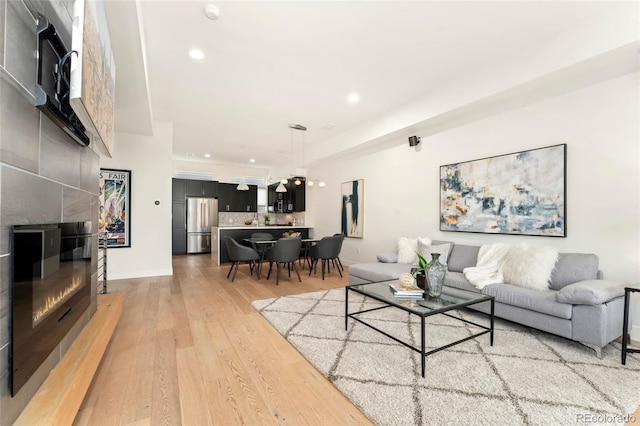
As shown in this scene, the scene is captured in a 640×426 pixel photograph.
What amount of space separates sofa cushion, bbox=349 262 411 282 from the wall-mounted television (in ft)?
11.1

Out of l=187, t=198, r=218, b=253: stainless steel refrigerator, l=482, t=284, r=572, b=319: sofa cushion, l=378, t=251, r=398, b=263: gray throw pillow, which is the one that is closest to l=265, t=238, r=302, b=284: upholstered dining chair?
l=378, t=251, r=398, b=263: gray throw pillow

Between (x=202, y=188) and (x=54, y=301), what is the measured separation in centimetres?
739

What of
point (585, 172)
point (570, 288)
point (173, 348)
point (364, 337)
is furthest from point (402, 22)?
point (173, 348)

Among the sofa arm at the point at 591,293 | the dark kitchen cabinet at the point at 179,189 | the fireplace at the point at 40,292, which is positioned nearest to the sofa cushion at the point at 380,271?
the sofa arm at the point at 591,293

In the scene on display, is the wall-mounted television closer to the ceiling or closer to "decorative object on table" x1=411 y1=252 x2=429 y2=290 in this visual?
the ceiling

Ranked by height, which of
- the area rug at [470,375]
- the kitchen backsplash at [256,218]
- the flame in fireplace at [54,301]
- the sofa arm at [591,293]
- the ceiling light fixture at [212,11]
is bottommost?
the area rug at [470,375]

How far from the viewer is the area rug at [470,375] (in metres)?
1.62

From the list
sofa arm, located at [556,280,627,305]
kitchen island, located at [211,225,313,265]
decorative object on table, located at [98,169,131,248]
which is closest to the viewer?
sofa arm, located at [556,280,627,305]

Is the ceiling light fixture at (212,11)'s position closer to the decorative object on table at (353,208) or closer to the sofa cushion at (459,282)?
the sofa cushion at (459,282)

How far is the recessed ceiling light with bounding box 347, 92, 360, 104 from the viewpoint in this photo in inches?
163

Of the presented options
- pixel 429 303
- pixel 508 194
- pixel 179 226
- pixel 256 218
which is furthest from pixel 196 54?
pixel 256 218

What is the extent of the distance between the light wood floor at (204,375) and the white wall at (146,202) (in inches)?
67.5

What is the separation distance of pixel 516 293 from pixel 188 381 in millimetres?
2887

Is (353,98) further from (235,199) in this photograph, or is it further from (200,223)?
(200,223)
